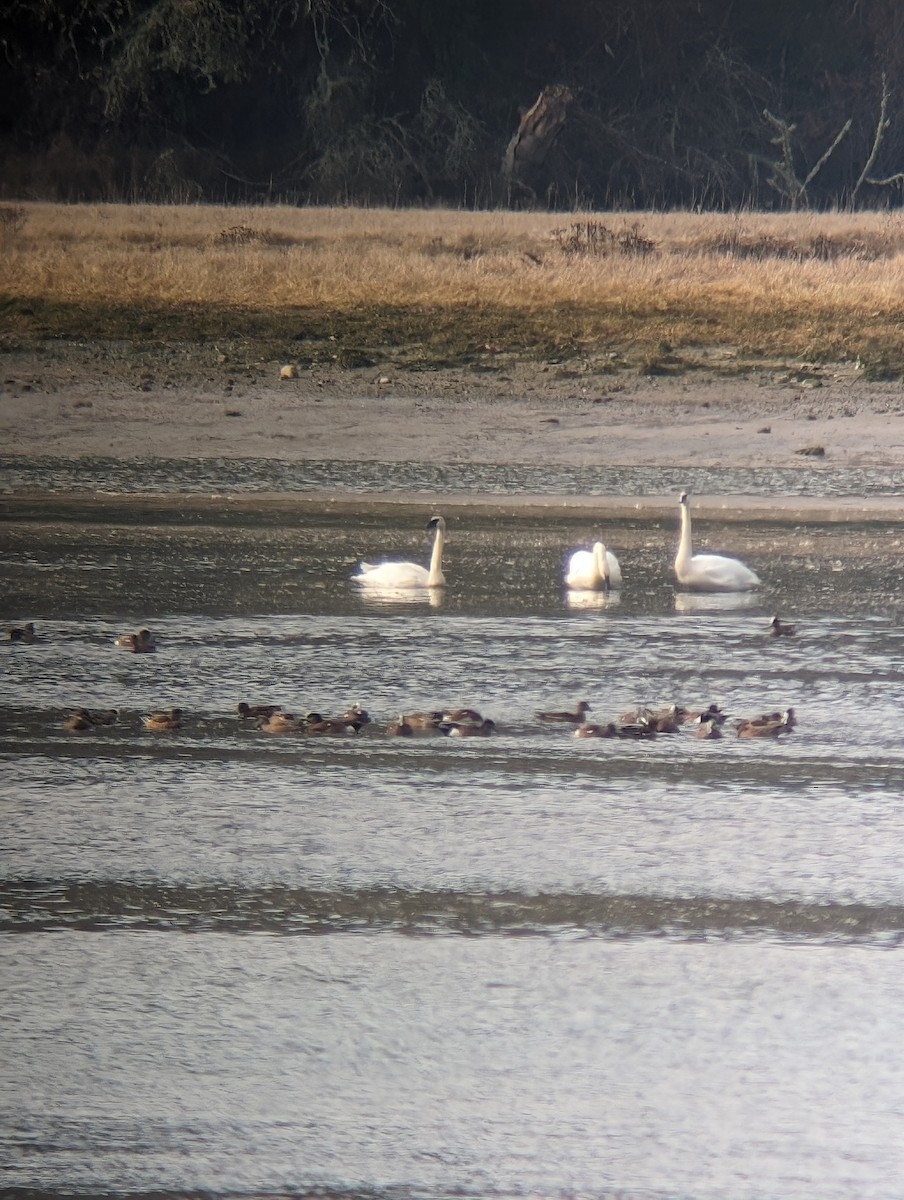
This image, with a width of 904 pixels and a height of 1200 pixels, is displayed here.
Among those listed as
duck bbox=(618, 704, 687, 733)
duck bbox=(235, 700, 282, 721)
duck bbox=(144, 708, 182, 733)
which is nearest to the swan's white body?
duck bbox=(618, 704, 687, 733)

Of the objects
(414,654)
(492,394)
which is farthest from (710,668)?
(492,394)

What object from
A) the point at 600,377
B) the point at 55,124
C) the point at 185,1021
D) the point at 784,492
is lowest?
the point at 185,1021

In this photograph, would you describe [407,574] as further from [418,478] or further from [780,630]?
[418,478]

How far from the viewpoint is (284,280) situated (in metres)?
20.8

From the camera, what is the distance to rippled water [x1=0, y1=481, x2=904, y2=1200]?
3221 mm

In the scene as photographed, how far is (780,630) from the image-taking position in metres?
7.70

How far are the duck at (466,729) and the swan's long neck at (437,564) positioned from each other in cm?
241

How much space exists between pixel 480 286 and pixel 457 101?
22131mm

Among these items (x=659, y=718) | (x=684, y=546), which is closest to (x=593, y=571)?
(x=684, y=546)

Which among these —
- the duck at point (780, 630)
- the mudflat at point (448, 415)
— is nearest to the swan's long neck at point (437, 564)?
the duck at point (780, 630)

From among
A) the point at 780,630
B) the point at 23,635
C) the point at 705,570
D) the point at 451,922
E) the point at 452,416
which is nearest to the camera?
the point at 451,922

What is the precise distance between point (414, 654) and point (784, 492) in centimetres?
570

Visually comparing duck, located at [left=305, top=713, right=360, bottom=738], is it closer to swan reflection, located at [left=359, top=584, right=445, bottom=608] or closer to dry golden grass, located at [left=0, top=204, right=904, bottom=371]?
swan reflection, located at [left=359, top=584, right=445, bottom=608]

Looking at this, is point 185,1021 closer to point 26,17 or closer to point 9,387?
point 9,387
